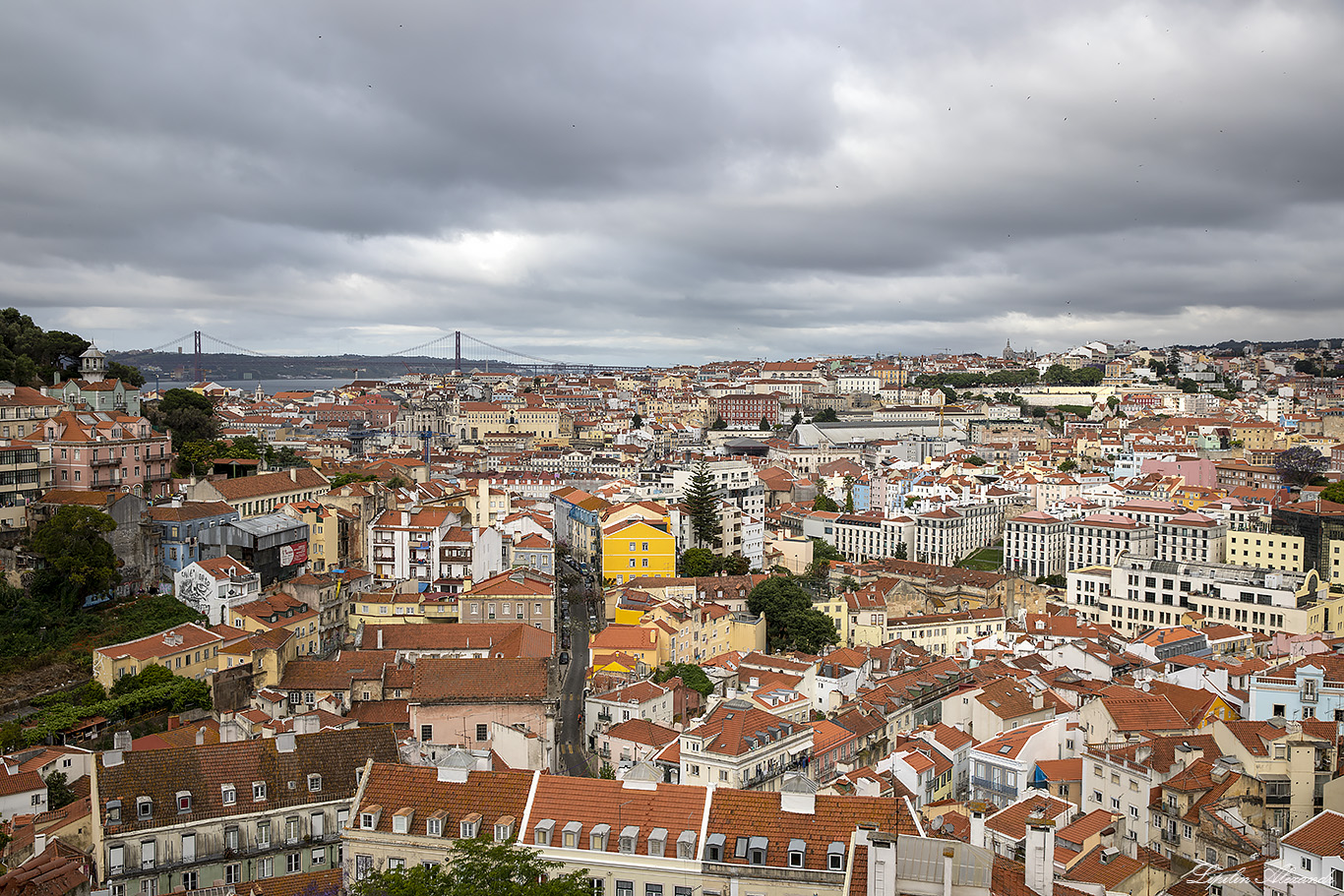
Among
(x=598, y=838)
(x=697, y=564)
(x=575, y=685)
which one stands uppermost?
(x=598, y=838)

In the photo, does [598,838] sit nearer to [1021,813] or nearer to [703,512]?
[1021,813]

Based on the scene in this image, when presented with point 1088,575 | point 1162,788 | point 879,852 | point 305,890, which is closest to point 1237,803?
point 1162,788

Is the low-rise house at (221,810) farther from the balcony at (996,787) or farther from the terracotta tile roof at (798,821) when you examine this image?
the balcony at (996,787)

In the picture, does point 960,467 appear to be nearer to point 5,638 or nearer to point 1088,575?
point 1088,575

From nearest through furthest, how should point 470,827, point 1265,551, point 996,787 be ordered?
point 470,827, point 996,787, point 1265,551

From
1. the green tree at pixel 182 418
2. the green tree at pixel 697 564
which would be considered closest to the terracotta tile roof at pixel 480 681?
the green tree at pixel 697 564

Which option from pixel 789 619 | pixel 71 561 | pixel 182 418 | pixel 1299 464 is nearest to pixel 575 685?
pixel 789 619
